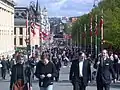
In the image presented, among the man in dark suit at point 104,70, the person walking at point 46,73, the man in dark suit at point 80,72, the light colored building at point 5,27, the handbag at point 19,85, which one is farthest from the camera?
the light colored building at point 5,27

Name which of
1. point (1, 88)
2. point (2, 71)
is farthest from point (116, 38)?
point (1, 88)

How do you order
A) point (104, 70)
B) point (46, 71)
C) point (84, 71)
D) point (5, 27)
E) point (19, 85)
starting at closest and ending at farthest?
point (46, 71)
point (19, 85)
point (84, 71)
point (104, 70)
point (5, 27)

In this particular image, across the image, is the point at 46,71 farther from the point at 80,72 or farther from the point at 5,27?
the point at 5,27

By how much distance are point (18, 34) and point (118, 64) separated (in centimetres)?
11308

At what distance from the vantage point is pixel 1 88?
26.0 metres

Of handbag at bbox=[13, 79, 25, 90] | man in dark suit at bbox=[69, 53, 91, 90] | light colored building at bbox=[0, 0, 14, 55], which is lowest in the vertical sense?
handbag at bbox=[13, 79, 25, 90]

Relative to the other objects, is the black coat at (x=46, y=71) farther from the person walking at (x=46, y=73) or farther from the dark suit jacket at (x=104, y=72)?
the dark suit jacket at (x=104, y=72)

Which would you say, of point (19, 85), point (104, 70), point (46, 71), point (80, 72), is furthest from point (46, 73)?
point (104, 70)

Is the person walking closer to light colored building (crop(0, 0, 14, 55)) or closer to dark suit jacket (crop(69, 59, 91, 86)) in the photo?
dark suit jacket (crop(69, 59, 91, 86))

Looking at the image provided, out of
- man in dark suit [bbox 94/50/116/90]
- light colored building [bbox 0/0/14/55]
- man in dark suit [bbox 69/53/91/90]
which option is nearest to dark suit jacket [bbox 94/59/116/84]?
man in dark suit [bbox 94/50/116/90]

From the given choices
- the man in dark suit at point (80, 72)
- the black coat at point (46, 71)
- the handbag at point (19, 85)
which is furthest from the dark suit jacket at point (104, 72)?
the handbag at point (19, 85)

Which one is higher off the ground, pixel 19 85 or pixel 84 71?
pixel 84 71

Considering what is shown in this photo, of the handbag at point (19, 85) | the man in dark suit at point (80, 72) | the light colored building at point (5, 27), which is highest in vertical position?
the light colored building at point (5, 27)

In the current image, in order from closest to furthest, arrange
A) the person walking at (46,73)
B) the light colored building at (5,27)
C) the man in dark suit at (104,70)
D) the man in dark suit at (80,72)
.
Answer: the person walking at (46,73)
the man in dark suit at (80,72)
the man in dark suit at (104,70)
the light colored building at (5,27)
